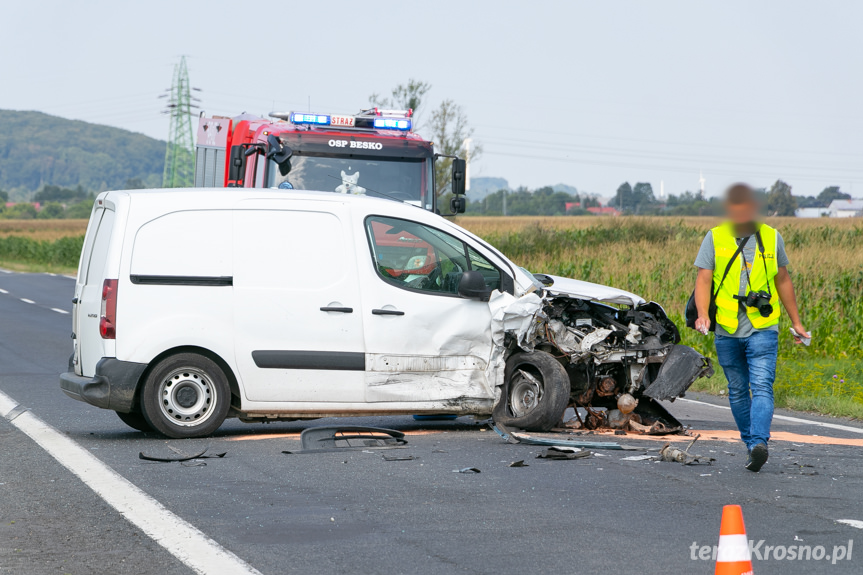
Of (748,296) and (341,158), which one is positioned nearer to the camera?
(748,296)

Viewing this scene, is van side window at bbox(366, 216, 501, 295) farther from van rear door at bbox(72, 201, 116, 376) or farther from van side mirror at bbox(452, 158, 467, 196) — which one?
van side mirror at bbox(452, 158, 467, 196)

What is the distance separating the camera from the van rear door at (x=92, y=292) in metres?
8.14

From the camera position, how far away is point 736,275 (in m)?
7.00

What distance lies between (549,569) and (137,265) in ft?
15.0

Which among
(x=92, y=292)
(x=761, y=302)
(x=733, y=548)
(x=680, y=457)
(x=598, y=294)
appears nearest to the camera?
(x=733, y=548)

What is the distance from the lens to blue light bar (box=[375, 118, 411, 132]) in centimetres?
1430

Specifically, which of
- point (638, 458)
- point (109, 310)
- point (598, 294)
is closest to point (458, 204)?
point (598, 294)

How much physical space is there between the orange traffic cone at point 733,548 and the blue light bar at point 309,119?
1086 centimetres

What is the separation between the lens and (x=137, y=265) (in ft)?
26.4

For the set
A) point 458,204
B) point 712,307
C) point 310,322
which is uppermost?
point 458,204

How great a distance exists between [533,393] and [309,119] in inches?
269

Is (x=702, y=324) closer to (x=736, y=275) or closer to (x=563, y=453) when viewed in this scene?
(x=736, y=275)

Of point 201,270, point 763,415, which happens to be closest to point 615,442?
point 763,415

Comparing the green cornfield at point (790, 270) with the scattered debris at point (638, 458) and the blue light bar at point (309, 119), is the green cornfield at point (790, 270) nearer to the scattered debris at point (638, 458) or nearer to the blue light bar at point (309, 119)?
the scattered debris at point (638, 458)
